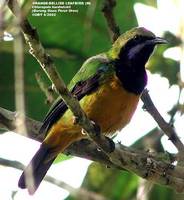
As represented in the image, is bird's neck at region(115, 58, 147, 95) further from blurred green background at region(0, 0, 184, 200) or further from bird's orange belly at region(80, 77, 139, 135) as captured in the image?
blurred green background at region(0, 0, 184, 200)

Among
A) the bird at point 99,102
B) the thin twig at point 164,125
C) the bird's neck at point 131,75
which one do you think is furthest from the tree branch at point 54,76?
the bird's neck at point 131,75

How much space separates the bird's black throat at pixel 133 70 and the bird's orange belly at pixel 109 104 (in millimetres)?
67

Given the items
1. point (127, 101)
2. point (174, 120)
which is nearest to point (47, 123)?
point (127, 101)

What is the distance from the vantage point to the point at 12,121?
14.3 ft

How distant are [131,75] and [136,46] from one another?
0.43 meters

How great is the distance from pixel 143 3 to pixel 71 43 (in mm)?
912

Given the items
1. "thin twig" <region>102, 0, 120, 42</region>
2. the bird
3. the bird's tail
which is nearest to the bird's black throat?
the bird

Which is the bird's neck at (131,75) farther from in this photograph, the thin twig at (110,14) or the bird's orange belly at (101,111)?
the thin twig at (110,14)

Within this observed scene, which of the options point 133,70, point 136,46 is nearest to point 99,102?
point 133,70

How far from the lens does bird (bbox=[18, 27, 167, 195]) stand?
4.75 meters

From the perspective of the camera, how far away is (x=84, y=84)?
4891 mm

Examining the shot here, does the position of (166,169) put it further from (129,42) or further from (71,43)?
(71,43)

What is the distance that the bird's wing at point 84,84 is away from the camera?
15.6 ft

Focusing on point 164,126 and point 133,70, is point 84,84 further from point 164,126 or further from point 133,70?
point 164,126
